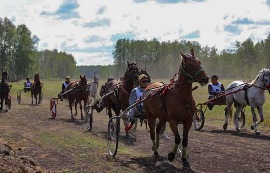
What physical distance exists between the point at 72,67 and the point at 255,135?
175 metres

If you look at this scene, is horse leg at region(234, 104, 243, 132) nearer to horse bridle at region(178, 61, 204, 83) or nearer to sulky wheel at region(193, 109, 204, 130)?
sulky wheel at region(193, 109, 204, 130)

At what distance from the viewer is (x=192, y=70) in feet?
28.7

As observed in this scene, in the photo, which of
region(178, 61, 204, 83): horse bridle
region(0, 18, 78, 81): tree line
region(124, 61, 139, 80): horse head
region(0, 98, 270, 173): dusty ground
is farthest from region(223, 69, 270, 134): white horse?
region(0, 18, 78, 81): tree line

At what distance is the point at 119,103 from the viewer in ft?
49.3

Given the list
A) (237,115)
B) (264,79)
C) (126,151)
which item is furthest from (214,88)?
(126,151)

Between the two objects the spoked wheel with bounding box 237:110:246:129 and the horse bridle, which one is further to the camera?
the spoked wheel with bounding box 237:110:246:129

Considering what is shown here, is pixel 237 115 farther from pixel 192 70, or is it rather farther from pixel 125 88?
pixel 192 70

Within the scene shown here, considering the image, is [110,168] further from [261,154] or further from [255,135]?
[255,135]

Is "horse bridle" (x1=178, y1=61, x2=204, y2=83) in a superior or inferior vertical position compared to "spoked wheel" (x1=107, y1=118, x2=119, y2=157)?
superior

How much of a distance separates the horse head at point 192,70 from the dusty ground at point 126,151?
2076 millimetres

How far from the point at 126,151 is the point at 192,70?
13.2 ft

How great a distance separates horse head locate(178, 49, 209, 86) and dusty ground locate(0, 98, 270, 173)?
208 centimetres

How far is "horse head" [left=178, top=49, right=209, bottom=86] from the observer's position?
28.0ft

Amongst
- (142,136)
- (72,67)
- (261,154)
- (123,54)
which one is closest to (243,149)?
(261,154)
